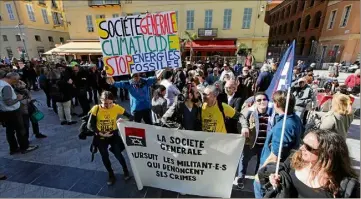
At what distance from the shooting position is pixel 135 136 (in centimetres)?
266

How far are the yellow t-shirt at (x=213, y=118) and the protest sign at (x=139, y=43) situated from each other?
149 centimetres

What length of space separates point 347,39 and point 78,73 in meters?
25.5

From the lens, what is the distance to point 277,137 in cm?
214

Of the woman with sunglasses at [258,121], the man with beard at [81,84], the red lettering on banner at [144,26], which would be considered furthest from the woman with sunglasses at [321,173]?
the man with beard at [81,84]

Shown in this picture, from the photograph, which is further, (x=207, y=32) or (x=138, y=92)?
(x=207, y=32)

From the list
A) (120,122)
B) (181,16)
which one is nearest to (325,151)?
(120,122)

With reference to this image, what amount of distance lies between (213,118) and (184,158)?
27.1 inches

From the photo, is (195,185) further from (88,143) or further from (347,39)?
(347,39)

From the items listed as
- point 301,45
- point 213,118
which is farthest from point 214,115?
point 301,45

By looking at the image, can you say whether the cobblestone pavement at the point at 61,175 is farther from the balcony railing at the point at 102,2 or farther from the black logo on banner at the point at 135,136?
the balcony railing at the point at 102,2

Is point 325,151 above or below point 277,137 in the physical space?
above

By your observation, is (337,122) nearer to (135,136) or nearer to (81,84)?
(135,136)

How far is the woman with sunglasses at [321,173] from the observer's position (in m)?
1.36

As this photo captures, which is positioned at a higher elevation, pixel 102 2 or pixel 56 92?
pixel 102 2
